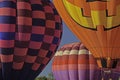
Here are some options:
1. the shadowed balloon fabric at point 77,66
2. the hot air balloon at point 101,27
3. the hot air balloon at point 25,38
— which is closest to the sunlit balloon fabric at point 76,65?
the shadowed balloon fabric at point 77,66

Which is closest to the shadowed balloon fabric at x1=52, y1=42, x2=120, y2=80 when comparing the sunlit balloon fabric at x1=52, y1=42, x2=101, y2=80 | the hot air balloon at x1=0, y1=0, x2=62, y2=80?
the sunlit balloon fabric at x1=52, y1=42, x2=101, y2=80

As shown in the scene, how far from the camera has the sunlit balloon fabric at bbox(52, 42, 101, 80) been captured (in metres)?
26.3

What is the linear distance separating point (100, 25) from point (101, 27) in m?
0.08

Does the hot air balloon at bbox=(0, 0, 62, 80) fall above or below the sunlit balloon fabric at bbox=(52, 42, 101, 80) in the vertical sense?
above

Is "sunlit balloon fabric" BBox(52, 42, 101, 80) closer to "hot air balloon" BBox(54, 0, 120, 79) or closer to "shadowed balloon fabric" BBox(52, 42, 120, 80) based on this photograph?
"shadowed balloon fabric" BBox(52, 42, 120, 80)

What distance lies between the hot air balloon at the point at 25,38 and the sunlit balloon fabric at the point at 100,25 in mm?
2630

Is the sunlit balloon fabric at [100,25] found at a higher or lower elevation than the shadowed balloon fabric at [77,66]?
higher

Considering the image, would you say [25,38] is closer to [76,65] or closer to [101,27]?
[101,27]

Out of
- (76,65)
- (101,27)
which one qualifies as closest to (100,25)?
(101,27)

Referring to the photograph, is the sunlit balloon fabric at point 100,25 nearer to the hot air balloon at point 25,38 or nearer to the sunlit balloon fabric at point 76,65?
the hot air balloon at point 25,38

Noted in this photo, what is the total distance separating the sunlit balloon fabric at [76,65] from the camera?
2633 centimetres

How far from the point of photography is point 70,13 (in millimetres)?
20469

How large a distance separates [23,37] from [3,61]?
129 cm

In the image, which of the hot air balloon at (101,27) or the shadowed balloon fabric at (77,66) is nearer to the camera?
the hot air balloon at (101,27)
